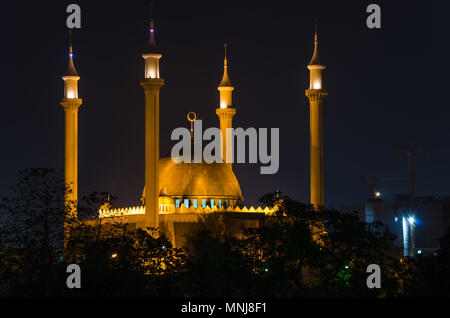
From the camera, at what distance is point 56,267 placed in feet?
130

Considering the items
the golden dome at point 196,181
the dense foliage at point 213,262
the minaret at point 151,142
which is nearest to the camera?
the dense foliage at point 213,262

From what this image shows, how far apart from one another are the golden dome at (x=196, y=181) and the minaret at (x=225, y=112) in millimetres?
1871

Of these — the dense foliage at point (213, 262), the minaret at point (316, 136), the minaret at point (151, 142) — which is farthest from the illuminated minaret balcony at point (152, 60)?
the dense foliage at point (213, 262)

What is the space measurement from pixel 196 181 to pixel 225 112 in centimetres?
497

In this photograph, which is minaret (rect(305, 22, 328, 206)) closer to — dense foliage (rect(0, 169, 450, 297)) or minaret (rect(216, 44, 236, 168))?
minaret (rect(216, 44, 236, 168))

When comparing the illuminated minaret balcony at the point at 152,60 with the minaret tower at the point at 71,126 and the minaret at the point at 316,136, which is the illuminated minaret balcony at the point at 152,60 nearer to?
the minaret tower at the point at 71,126

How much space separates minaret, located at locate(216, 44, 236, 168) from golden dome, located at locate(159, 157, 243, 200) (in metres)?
1.87

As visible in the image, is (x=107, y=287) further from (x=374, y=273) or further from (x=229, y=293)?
(x=374, y=273)

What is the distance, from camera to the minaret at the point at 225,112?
76.1 metres

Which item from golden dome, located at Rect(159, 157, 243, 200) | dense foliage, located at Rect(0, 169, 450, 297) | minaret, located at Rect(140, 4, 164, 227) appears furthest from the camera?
golden dome, located at Rect(159, 157, 243, 200)

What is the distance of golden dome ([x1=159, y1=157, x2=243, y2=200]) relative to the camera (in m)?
74.8

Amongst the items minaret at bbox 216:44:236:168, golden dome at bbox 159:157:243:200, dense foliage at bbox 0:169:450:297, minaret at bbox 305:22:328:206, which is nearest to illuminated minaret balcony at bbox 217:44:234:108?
minaret at bbox 216:44:236:168
